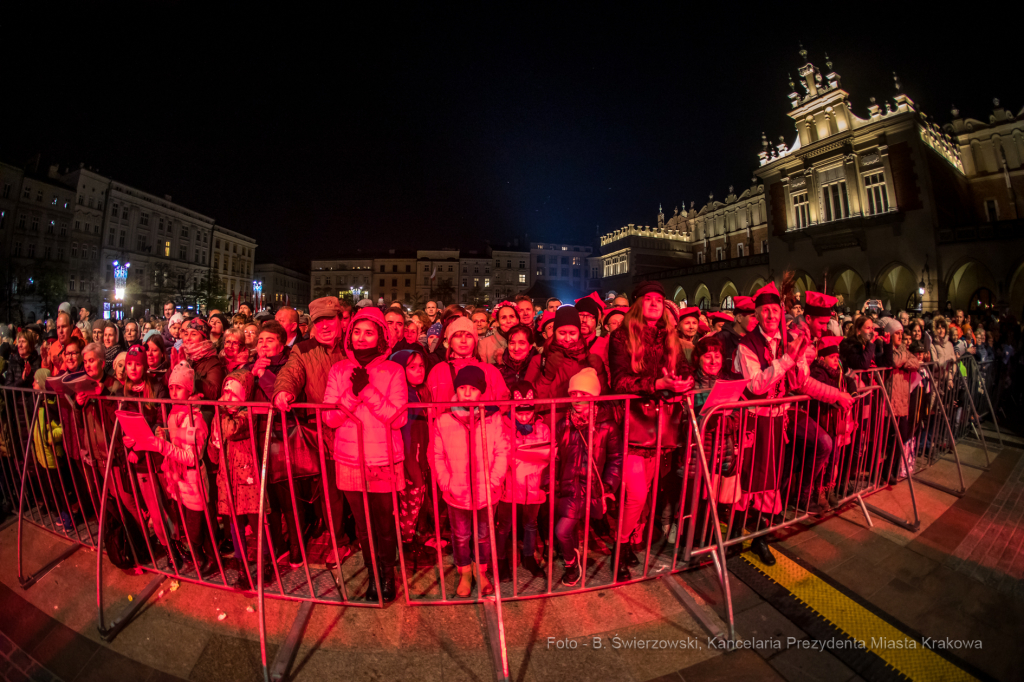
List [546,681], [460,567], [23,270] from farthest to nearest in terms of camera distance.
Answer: [23,270] → [460,567] → [546,681]

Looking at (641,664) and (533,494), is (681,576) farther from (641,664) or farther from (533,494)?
(533,494)

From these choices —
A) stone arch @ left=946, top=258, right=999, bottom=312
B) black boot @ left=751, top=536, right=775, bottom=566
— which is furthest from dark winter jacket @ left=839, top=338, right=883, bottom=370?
stone arch @ left=946, top=258, right=999, bottom=312

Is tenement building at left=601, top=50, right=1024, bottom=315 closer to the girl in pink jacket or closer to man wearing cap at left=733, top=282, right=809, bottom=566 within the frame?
man wearing cap at left=733, top=282, right=809, bottom=566

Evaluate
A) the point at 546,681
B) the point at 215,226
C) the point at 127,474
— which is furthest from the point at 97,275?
the point at 546,681

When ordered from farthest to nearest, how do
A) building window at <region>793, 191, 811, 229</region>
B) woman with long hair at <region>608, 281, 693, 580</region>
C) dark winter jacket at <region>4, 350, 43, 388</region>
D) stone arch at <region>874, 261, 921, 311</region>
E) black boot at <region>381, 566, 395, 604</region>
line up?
1. building window at <region>793, 191, 811, 229</region>
2. stone arch at <region>874, 261, 921, 311</region>
3. dark winter jacket at <region>4, 350, 43, 388</region>
4. woman with long hair at <region>608, 281, 693, 580</region>
5. black boot at <region>381, 566, 395, 604</region>

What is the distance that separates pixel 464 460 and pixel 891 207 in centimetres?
3571

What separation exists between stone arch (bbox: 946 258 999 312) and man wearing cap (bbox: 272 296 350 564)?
3384 cm

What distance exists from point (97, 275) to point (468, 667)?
65.9m

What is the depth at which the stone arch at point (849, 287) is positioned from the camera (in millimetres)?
29900

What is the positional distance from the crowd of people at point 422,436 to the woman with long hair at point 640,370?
0.01 meters

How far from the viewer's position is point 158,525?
3252mm

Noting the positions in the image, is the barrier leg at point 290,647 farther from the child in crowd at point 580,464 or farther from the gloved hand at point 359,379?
the child in crowd at point 580,464

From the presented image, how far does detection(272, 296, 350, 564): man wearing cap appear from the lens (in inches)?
121

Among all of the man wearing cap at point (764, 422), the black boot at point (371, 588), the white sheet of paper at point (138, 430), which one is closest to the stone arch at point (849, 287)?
the man wearing cap at point (764, 422)
